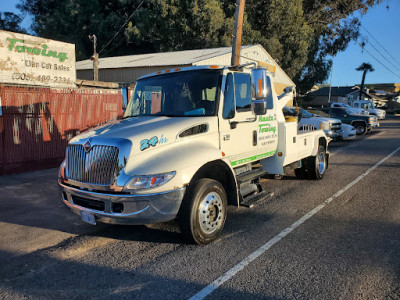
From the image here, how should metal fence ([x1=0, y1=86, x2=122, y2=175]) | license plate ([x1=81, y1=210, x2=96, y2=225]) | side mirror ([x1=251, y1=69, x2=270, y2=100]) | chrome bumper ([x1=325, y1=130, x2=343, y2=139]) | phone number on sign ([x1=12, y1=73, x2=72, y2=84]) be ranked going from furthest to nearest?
chrome bumper ([x1=325, y1=130, x2=343, y2=139])
phone number on sign ([x1=12, y1=73, x2=72, y2=84])
metal fence ([x1=0, y1=86, x2=122, y2=175])
side mirror ([x1=251, y1=69, x2=270, y2=100])
license plate ([x1=81, y1=210, x2=96, y2=225])

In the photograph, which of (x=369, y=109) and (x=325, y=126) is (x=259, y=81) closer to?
(x=325, y=126)

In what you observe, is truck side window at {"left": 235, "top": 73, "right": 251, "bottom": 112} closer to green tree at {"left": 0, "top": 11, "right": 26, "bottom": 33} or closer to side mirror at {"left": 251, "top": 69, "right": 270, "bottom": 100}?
side mirror at {"left": 251, "top": 69, "right": 270, "bottom": 100}

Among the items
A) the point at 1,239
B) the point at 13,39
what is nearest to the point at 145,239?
the point at 1,239

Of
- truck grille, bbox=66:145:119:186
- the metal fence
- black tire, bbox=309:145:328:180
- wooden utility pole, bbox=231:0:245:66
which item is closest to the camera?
truck grille, bbox=66:145:119:186

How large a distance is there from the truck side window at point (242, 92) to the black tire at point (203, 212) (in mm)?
1352

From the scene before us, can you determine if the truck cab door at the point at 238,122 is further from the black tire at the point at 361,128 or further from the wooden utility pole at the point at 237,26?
the black tire at the point at 361,128

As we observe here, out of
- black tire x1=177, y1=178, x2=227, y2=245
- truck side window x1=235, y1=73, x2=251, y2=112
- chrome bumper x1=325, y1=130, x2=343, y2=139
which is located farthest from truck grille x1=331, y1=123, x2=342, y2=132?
black tire x1=177, y1=178, x2=227, y2=245

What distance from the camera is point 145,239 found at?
4555 mm

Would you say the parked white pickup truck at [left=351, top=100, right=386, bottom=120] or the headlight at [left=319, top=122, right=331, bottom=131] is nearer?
the headlight at [left=319, top=122, right=331, bottom=131]

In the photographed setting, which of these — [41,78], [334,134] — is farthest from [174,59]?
[41,78]

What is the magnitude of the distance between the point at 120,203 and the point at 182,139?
3.65ft

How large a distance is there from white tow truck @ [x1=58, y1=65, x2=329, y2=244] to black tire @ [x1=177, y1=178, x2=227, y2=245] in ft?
0.04

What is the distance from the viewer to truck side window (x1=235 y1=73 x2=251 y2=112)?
4.90 meters

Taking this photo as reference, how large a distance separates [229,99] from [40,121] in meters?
6.66
